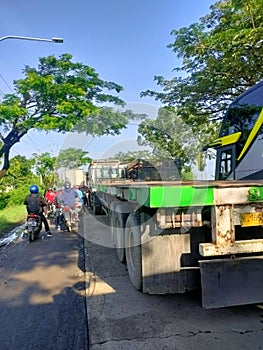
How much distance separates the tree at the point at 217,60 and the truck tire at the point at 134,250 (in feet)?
27.0

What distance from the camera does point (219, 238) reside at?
3402mm

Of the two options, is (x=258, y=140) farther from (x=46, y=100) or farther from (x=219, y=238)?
(x=46, y=100)

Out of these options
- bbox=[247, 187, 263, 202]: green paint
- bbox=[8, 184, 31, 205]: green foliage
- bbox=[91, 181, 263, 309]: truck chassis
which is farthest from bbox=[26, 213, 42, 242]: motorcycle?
bbox=[8, 184, 31, 205]: green foliage

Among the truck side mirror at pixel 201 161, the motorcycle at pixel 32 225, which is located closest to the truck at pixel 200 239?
the motorcycle at pixel 32 225

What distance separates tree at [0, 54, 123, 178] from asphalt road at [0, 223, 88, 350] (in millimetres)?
11597

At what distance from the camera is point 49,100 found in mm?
18609

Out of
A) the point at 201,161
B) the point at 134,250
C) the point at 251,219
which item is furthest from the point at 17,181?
the point at 251,219

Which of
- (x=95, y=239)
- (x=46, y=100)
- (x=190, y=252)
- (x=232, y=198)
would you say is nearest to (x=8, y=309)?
(x=190, y=252)

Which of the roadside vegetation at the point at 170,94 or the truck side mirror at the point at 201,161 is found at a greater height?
the roadside vegetation at the point at 170,94

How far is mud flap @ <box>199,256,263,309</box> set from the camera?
3.48m

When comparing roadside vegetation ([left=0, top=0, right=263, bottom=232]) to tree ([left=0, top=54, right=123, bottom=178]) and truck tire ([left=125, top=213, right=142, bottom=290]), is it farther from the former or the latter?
truck tire ([left=125, top=213, right=142, bottom=290])

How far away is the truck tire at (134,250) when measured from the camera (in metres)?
4.34

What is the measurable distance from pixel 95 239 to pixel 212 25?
1073cm

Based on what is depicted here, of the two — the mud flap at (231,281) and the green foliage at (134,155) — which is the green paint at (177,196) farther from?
the green foliage at (134,155)
